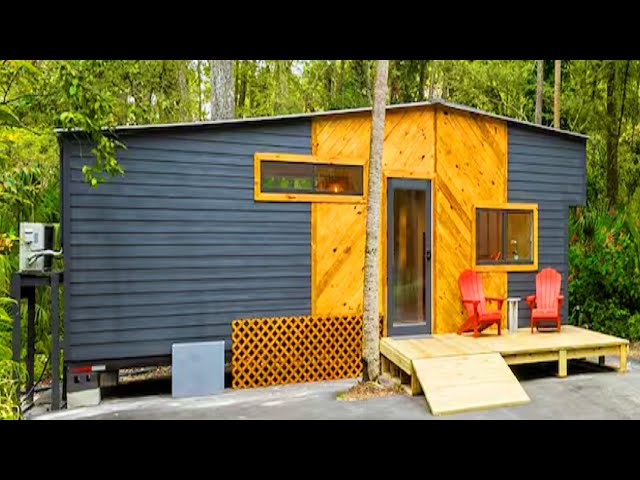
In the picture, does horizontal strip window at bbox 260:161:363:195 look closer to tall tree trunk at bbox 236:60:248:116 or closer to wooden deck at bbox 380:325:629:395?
wooden deck at bbox 380:325:629:395

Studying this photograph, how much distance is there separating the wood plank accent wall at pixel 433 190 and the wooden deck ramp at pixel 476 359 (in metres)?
0.68

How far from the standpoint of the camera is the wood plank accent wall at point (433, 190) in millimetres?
5559

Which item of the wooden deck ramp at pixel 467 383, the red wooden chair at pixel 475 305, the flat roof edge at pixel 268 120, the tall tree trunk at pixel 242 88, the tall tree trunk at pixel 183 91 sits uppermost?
the tall tree trunk at pixel 242 88

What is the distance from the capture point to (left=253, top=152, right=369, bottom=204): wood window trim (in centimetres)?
525

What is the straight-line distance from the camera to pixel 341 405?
4.38 m

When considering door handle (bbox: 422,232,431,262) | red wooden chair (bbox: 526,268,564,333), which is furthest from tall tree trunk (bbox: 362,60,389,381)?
red wooden chair (bbox: 526,268,564,333)

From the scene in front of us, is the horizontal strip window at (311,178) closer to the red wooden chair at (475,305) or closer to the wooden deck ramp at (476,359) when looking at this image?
the red wooden chair at (475,305)

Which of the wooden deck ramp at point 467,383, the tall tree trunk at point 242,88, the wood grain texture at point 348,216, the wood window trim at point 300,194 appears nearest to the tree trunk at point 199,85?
the tall tree trunk at point 242,88

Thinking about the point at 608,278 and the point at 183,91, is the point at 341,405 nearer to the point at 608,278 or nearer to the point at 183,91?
the point at 608,278

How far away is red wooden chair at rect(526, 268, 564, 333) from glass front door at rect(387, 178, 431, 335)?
58.8 inches

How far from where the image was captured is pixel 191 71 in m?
13.1
